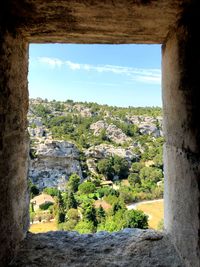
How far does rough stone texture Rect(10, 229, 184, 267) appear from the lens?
1.81 meters

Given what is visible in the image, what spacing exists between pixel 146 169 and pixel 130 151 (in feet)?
28.6

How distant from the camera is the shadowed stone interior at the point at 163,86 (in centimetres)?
148

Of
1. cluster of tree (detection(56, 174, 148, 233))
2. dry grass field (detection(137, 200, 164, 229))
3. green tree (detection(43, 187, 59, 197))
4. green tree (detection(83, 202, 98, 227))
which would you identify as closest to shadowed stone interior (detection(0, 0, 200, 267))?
cluster of tree (detection(56, 174, 148, 233))

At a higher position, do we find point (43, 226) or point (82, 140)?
point (82, 140)

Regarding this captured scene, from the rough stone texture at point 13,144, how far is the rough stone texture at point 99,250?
0.12 m

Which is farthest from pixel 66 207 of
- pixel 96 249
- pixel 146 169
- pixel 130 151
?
pixel 96 249

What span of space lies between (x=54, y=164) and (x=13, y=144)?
5970cm

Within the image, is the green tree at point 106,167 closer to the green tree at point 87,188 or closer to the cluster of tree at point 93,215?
the green tree at point 87,188

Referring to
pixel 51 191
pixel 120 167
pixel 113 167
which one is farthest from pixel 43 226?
pixel 120 167

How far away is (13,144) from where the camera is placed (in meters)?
1.79

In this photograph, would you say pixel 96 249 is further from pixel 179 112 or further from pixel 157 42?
pixel 157 42

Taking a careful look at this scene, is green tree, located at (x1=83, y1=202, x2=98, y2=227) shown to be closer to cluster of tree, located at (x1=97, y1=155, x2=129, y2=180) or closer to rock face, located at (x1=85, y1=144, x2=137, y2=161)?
cluster of tree, located at (x1=97, y1=155, x2=129, y2=180)

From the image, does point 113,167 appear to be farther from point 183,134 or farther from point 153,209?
point 183,134

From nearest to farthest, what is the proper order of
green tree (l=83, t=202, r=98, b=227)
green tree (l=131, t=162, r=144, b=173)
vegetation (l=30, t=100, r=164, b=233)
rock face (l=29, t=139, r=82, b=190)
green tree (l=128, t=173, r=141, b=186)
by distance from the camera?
green tree (l=83, t=202, r=98, b=227), vegetation (l=30, t=100, r=164, b=233), green tree (l=128, t=173, r=141, b=186), green tree (l=131, t=162, r=144, b=173), rock face (l=29, t=139, r=82, b=190)
